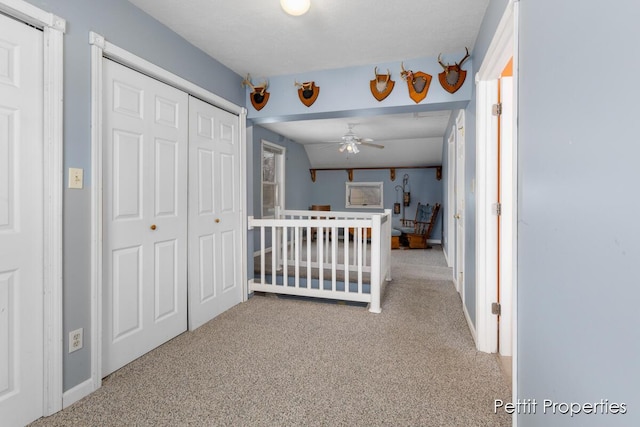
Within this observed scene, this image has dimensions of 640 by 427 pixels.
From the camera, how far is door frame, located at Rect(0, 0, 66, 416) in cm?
157

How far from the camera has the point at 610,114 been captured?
69cm

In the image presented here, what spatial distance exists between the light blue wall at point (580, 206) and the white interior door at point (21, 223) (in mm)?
2190

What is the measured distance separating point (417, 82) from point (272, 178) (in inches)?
142

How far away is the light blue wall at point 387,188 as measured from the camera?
785 centimetres

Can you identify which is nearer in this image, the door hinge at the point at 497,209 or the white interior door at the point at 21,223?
the white interior door at the point at 21,223

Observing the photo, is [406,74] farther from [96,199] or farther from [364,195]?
[364,195]

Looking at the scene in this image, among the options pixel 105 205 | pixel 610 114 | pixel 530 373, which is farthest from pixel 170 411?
pixel 610 114

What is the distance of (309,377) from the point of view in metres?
1.93

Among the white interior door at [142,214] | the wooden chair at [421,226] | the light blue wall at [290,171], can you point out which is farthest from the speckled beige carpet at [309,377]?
the wooden chair at [421,226]

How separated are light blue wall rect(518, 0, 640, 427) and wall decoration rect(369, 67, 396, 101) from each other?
5.31ft

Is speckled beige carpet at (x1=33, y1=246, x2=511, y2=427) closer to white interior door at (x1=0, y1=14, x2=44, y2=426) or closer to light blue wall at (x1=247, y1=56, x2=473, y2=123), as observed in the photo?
white interior door at (x1=0, y1=14, x2=44, y2=426)

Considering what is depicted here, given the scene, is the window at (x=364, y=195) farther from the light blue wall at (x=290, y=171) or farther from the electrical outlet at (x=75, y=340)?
the electrical outlet at (x=75, y=340)

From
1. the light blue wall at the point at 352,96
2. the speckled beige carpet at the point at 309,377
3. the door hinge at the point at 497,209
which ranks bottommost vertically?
the speckled beige carpet at the point at 309,377

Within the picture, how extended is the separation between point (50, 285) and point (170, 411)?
2.92ft
